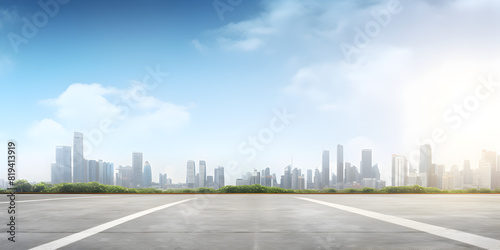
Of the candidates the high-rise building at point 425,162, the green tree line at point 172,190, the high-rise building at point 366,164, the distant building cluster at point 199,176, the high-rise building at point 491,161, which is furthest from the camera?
the high-rise building at point 366,164

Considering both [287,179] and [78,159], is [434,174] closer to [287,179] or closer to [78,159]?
[287,179]

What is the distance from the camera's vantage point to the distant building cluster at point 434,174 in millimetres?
29453

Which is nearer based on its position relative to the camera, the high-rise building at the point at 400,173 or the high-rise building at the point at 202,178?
the high-rise building at the point at 400,173

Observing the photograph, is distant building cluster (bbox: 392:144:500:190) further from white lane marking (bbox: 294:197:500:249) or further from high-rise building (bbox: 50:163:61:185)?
high-rise building (bbox: 50:163:61:185)

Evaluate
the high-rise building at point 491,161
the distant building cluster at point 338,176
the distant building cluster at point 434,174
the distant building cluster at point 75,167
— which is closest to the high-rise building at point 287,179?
the distant building cluster at point 338,176

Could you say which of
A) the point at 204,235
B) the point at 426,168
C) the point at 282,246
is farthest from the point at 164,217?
the point at 426,168

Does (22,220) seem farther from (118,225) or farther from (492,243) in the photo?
(492,243)

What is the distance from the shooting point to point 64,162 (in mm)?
31812

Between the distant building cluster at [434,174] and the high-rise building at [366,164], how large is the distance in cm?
1174

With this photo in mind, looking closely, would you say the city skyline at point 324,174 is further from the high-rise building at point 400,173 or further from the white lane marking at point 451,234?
the white lane marking at point 451,234

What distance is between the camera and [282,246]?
5.24 metres

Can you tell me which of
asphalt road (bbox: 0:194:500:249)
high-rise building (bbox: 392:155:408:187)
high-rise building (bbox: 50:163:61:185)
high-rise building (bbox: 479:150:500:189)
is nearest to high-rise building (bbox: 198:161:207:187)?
high-rise building (bbox: 50:163:61:185)

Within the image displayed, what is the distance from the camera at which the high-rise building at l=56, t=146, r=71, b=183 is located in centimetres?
2895

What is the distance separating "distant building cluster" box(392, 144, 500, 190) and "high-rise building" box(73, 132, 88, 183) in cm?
2669
